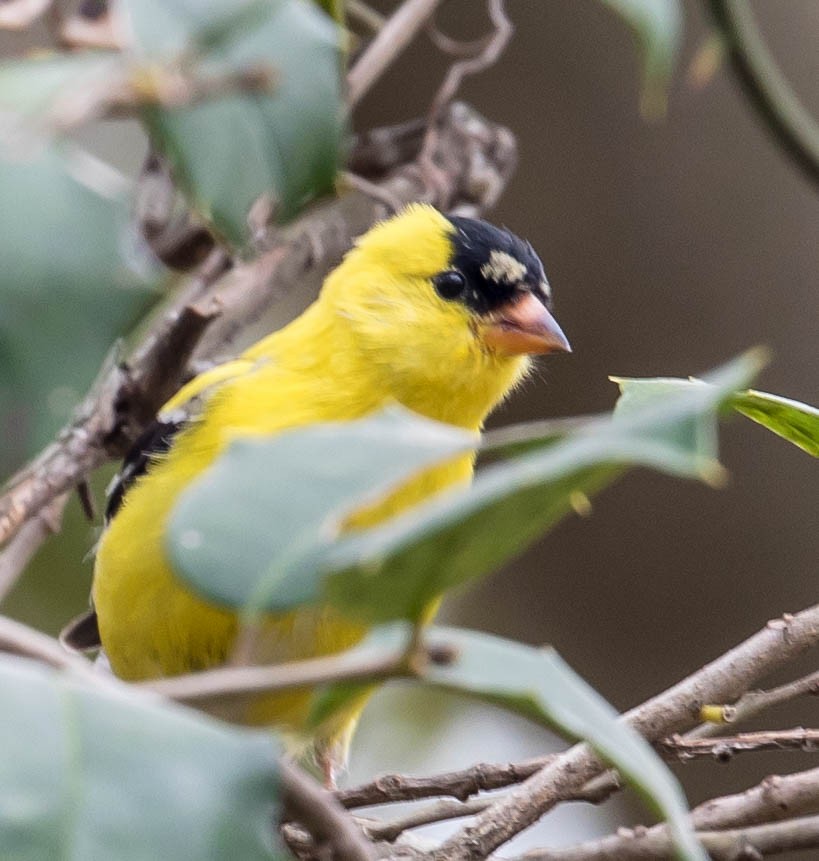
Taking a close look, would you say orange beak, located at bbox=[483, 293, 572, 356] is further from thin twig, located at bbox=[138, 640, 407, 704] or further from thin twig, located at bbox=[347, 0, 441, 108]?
thin twig, located at bbox=[138, 640, 407, 704]

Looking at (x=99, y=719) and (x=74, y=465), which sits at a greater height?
(x=99, y=719)

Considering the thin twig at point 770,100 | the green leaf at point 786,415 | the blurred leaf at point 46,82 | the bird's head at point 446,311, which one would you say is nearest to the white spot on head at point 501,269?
the bird's head at point 446,311

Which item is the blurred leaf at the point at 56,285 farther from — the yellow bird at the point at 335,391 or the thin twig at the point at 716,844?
the yellow bird at the point at 335,391

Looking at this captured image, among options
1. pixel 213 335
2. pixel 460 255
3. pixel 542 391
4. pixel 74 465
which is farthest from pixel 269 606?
pixel 542 391

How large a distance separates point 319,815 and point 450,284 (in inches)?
50.2

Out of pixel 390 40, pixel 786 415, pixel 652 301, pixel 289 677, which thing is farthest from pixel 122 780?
pixel 652 301

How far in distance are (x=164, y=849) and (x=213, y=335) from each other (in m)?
1.50

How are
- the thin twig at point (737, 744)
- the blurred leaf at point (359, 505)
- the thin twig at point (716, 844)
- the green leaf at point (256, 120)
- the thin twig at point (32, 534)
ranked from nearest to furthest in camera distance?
the blurred leaf at point (359, 505), the green leaf at point (256, 120), the thin twig at point (716, 844), the thin twig at point (737, 744), the thin twig at point (32, 534)

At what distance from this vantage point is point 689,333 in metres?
2.90

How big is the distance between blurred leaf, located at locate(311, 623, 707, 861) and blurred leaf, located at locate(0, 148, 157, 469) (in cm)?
20

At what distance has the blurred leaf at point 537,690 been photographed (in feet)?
2.06

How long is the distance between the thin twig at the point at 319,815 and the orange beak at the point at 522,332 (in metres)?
1.18

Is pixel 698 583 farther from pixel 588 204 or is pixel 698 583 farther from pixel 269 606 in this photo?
pixel 269 606

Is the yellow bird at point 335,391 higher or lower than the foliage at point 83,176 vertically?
lower
